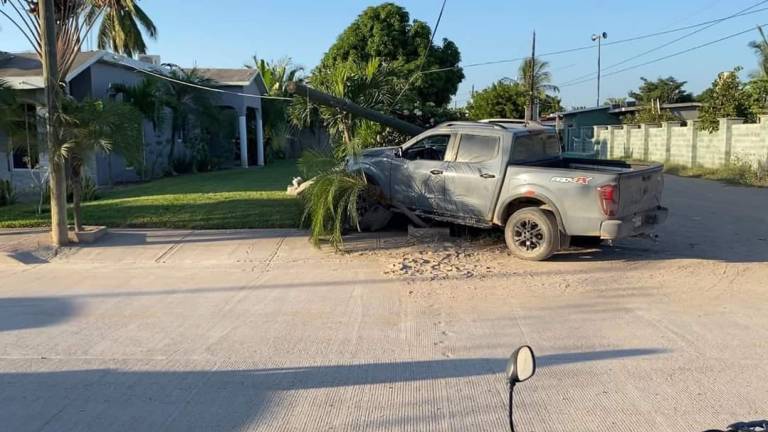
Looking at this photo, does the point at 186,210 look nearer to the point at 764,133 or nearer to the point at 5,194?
the point at 5,194

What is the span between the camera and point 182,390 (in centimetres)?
484

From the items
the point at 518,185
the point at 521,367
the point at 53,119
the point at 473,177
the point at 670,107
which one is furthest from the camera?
the point at 670,107

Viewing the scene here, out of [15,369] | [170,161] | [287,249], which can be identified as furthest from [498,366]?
[170,161]

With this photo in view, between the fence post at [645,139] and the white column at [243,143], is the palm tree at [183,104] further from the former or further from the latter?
the fence post at [645,139]

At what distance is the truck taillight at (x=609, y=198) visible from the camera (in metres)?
8.53

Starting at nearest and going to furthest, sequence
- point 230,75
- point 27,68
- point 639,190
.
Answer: point 639,190
point 27,68
point 230,75

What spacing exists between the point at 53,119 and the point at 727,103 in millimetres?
27149

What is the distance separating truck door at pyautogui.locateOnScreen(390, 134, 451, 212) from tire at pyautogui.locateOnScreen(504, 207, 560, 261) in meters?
1.30

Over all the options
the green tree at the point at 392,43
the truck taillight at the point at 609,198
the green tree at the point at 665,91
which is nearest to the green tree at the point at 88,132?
the truck taillight at the point at 609,198

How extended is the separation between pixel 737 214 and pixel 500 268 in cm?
763

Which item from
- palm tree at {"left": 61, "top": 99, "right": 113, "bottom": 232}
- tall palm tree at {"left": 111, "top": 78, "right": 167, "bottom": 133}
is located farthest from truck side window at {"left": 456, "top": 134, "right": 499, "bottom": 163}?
tall palm tree at {"left": 111, "top": 78, "right": 167, "bottom": 133}

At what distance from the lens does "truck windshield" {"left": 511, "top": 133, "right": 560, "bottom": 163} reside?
9.81m

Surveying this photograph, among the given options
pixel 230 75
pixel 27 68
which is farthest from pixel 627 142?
pixel 27 68

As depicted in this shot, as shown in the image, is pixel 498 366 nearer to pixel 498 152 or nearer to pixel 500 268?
pixel 500 268
